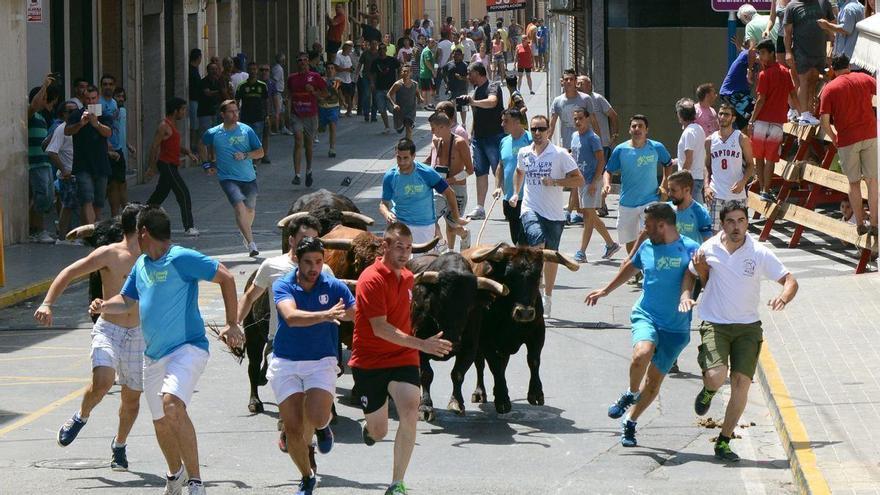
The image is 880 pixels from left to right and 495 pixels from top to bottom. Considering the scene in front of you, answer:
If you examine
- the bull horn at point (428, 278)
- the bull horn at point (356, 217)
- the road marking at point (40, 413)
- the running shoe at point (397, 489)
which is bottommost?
the road marking at point (40, 413)

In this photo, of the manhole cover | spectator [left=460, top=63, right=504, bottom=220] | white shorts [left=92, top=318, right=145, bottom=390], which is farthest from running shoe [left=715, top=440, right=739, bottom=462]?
spectator [left=460, top=63, right=504, bottom=220]

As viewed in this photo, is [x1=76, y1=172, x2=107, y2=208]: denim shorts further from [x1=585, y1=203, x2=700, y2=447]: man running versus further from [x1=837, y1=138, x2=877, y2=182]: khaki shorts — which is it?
[x1=585, y1=203, x2=700, y2=447]: man running

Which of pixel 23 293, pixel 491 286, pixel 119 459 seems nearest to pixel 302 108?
pixel 23 293

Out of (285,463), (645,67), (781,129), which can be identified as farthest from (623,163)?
(645,67)

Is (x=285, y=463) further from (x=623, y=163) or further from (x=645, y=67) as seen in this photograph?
(x=645, y=67)

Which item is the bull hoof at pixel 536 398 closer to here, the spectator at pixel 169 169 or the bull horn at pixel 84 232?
the bull horn at pixel 84 232

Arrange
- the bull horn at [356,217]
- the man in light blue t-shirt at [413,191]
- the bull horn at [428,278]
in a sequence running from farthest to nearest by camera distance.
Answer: the man in light blue t-shirt at [413,191]
the bull horn at [356,217]
the bull horn at [428,278]

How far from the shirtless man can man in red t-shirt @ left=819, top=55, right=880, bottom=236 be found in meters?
9.38

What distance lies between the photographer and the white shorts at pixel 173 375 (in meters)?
9.59

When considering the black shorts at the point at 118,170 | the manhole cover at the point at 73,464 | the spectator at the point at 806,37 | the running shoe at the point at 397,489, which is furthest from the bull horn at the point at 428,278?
the black shorts at the point at 118,170

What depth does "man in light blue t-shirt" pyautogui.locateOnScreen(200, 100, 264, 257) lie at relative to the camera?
19.5 m

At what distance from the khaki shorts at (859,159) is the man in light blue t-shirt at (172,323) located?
9932mm

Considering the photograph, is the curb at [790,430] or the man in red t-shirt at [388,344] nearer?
the man in red t-shirt at [388,344]

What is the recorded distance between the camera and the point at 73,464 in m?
10.8
